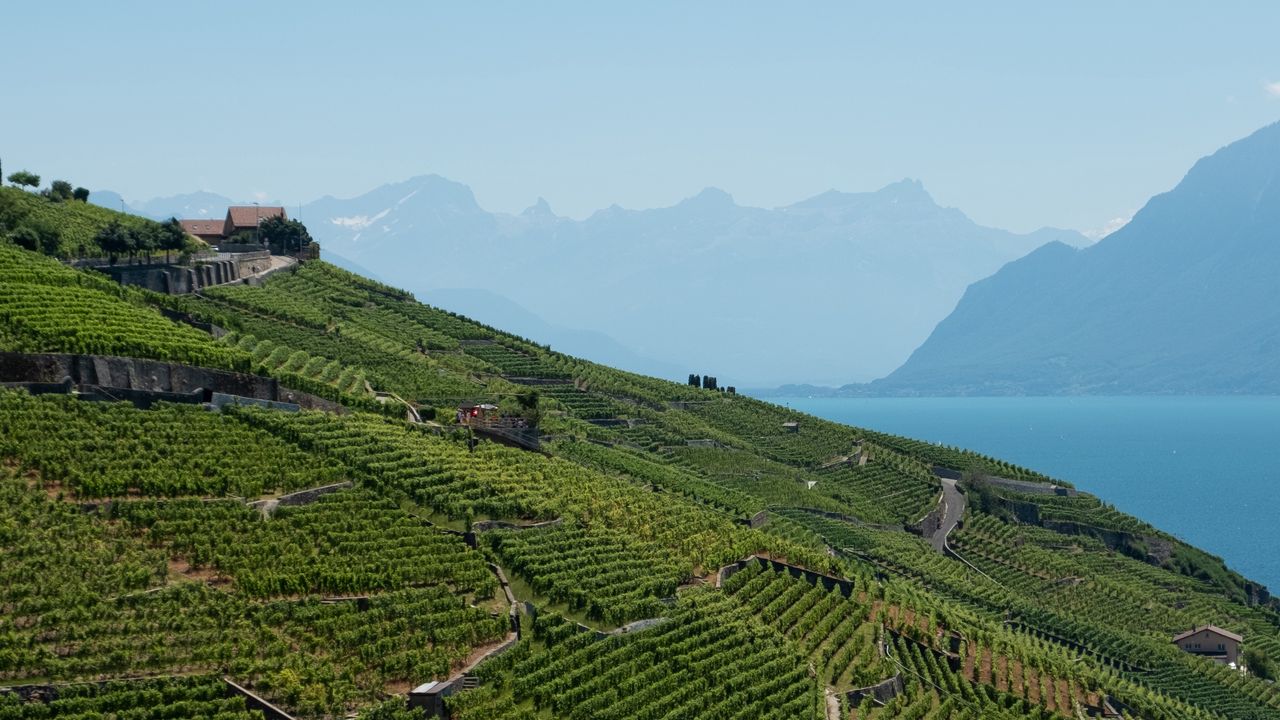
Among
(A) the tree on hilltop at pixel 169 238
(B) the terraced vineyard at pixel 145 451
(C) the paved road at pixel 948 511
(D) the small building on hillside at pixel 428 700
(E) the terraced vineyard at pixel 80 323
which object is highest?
(A) the tree on hilltop at pixel 169 238

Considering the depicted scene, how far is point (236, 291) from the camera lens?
95.2m

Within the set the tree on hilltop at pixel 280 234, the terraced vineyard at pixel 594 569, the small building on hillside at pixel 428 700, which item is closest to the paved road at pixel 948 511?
the terraced vineyard at pixel 594 569

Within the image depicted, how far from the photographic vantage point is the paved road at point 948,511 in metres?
98.0

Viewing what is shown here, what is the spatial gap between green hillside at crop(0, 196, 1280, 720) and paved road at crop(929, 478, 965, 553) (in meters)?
3.37

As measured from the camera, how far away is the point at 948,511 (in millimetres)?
105125

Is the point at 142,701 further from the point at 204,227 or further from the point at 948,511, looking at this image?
the point at 204,227

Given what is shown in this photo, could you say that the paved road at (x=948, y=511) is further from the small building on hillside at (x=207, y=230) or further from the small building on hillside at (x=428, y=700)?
the small building on hillside at (x=428, y=700)

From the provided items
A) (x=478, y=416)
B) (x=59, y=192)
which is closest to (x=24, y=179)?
(x=59, y=192)

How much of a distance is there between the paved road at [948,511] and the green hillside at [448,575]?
337 cm

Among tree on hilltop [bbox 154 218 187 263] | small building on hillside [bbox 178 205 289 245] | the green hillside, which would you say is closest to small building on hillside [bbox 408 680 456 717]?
the green hillside

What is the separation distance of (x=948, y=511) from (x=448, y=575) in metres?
64.7

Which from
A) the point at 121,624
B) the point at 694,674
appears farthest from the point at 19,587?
the point at 694,674

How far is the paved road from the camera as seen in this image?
9804 cm

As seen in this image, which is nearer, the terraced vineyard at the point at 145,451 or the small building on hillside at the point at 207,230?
the terraced vineyard at the point at 145,451
